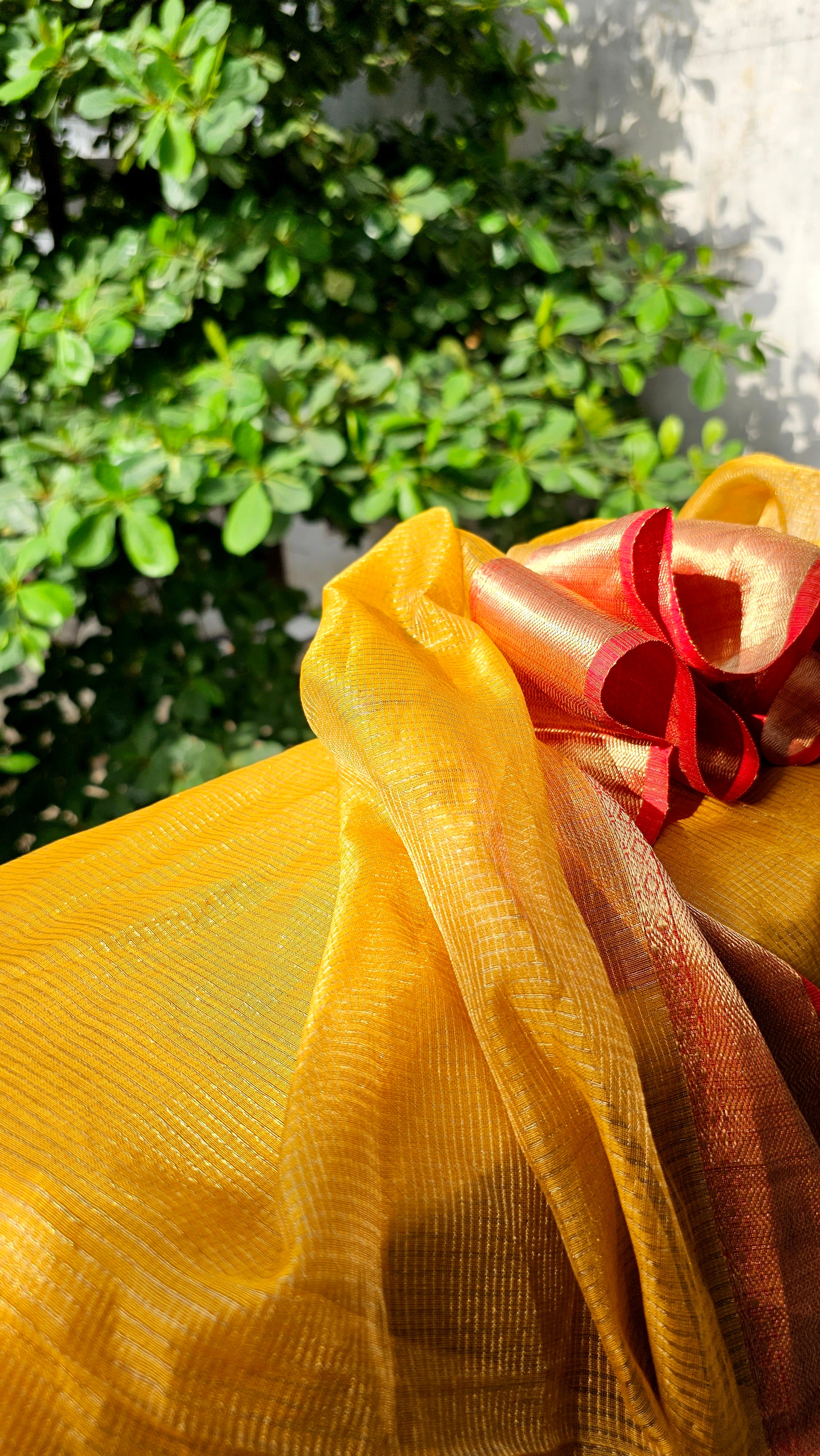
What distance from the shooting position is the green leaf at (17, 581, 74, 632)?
44.1 inches

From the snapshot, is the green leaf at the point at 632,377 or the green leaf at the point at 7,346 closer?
the green leaf at the point at 7,346

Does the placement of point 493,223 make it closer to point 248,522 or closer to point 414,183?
point 414,183

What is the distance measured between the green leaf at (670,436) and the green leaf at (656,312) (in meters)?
0.12

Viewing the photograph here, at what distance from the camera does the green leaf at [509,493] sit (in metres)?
1.25

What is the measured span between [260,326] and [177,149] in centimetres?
25

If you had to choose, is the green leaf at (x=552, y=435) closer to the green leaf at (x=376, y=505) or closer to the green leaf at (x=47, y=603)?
the green leaf at (x=376, y=505)

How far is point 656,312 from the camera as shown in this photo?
Answer: 131 cm

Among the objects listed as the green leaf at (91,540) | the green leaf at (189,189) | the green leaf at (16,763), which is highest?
the green leaf at (189,189)

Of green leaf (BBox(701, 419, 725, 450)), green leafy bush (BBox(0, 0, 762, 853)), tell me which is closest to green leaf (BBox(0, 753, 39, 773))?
green leafy bush (BBox(0, 0, 762, 853))

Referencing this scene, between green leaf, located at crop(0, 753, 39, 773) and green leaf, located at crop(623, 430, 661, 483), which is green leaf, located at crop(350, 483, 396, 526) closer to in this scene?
green leaf, located at crop(623, 430, 661, 483)

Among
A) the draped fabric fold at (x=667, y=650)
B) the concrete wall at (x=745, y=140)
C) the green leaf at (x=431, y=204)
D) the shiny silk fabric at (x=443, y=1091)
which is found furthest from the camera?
the green leaf at (x=431, y=204)

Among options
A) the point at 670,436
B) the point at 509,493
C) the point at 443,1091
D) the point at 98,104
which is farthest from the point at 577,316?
the point at 443,1091

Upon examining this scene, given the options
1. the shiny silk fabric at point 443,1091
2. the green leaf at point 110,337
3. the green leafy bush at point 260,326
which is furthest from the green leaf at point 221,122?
the shiny silk fabric at point 443,1091

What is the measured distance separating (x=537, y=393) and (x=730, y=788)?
96cm
